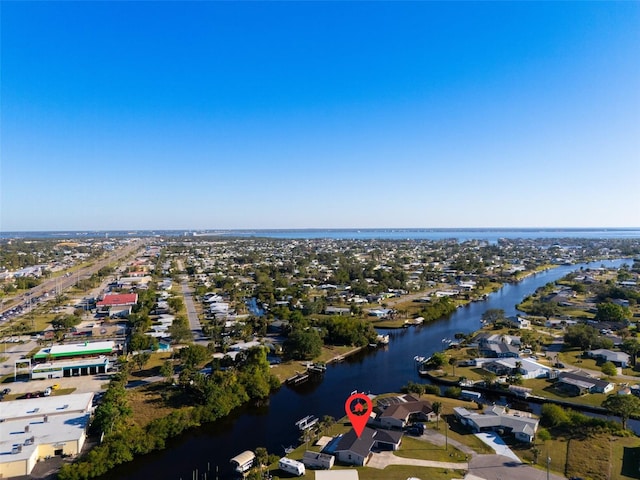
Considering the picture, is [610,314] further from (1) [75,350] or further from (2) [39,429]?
(1) [75,350]

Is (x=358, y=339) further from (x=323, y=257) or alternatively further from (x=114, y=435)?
(x=323, y=257)

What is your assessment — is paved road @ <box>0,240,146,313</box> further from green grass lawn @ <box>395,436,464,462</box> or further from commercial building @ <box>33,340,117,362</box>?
green grass lawn @ <box>395,436,464,462</box>

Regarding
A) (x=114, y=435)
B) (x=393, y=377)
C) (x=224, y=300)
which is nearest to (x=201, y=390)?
(x=114, y=435)

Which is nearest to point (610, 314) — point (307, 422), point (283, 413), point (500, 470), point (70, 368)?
point (500, 470)

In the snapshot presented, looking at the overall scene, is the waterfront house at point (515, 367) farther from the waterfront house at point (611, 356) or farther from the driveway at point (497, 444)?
the driveway at point (497, 444)

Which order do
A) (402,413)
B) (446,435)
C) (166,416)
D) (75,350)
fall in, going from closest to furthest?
(446,435) → (402,413) → (166,416) → (75,350)

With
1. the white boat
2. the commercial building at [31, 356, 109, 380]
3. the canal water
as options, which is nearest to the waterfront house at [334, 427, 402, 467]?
the white boat
